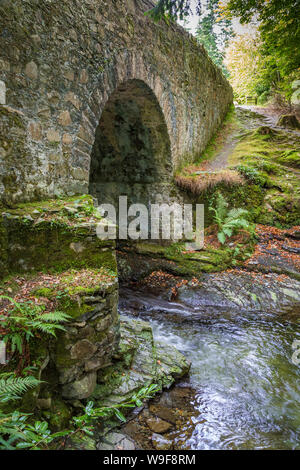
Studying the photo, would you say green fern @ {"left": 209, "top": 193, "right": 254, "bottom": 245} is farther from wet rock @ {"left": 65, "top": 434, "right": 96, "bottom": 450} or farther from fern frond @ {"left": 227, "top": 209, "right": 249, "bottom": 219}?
wet rock @ {"left": 65, "top": 434, "right": 96, "bottom": 450}

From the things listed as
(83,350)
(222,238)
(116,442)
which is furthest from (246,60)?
(116,442)

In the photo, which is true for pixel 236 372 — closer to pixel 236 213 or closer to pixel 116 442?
pixel 116 442

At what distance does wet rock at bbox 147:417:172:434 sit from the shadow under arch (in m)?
5.26

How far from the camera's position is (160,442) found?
2.25 meters

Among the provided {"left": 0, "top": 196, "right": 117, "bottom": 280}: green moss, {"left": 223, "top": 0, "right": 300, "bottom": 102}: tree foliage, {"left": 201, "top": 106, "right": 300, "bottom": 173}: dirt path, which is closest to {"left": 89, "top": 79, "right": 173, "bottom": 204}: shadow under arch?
{"left": 201, "top": 106, "right": 300, "bottom": 173}: dirt path

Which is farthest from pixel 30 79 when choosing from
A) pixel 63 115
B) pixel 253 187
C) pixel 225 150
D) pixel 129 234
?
pixel 225 150

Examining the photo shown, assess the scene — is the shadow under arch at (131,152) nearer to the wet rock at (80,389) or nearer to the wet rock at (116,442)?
the wet rock at (80,389)

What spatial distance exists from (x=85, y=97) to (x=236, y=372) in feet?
14.1

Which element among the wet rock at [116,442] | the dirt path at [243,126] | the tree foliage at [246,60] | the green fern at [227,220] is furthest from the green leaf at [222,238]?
the tree foliage at [246,60]

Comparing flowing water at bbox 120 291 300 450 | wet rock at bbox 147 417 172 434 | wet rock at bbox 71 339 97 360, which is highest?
wet rock at bbox 71 339 97 360

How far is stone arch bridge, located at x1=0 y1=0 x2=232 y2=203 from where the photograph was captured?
2.84 m

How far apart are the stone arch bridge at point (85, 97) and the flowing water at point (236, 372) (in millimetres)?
2897

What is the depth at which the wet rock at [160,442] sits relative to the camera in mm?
2207
